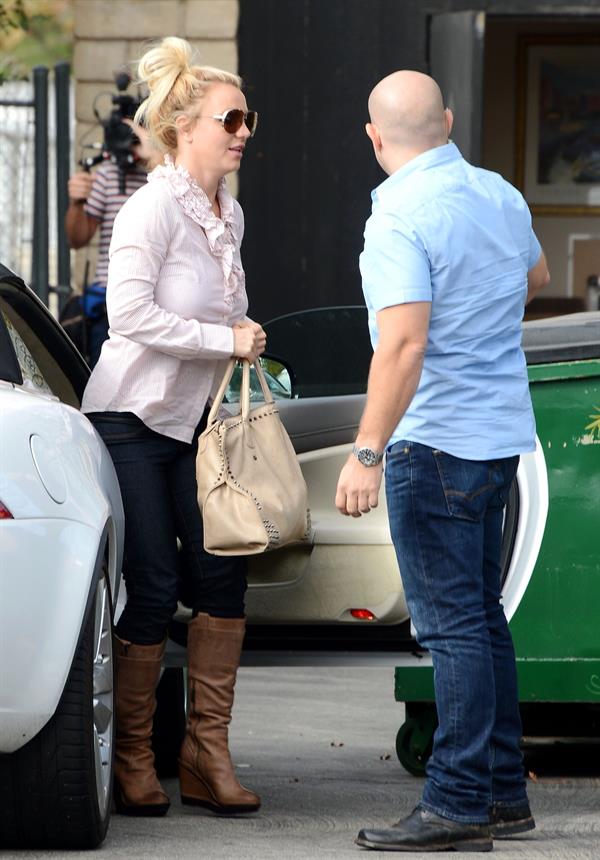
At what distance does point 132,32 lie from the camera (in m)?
9.20

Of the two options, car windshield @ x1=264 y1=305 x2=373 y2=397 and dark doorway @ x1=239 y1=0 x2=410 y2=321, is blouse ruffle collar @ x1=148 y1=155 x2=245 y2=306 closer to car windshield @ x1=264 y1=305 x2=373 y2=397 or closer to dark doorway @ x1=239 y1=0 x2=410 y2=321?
car windshield @ x1=264 y1=305 x2=373 y2=397

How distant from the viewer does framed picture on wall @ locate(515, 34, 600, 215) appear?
37.0 ft

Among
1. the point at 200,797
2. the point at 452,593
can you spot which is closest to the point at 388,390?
the point at 452,593

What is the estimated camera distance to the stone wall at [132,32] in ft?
29.9

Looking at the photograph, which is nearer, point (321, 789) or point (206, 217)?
point (206, 217)

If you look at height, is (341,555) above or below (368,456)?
below

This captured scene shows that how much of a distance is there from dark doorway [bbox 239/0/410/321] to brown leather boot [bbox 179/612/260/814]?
16.1 ft

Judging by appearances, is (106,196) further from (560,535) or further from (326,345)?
(560,535)

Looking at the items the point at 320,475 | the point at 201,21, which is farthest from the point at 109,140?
the point at 320,475

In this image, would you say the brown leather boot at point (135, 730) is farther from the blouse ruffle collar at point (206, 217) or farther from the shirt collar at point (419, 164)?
the shirt collar at point (419, 164)

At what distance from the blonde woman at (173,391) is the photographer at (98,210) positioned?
413cm

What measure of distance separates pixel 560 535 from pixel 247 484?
0.82m

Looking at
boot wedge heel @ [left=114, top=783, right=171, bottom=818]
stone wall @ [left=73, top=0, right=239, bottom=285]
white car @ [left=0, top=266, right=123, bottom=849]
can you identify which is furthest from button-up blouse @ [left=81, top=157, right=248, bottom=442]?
stone wall @ [left=73, top=0, right=239, bottom=285]

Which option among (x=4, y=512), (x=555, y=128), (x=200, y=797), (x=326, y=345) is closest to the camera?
(x=4, y=512)
